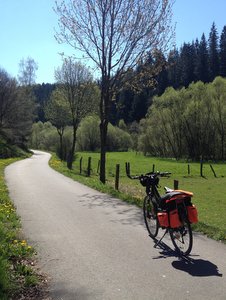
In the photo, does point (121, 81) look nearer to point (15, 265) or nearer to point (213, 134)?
point (15, 265)

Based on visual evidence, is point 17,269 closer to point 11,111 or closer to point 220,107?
point 11,111

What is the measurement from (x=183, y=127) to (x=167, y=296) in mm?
66497

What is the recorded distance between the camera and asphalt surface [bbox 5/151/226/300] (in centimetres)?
545

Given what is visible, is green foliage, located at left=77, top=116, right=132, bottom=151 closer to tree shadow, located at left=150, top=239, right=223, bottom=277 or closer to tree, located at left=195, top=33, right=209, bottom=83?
tree, located at left=195, top=33, right=209, bottom=83

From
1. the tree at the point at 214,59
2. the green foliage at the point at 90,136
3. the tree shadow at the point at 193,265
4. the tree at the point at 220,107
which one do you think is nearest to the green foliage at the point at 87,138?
the green foliage at the point at 90,136

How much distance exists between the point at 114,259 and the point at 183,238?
130 cm

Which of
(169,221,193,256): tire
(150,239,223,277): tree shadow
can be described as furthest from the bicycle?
(150,239,223,277): tree shadow

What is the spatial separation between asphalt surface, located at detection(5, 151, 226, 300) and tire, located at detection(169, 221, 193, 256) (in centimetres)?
16

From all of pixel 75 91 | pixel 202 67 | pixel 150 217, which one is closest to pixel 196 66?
pixel 202 67

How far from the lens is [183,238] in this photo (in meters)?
7.18

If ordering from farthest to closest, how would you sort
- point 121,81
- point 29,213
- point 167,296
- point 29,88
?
point 29,88 → point 121,81 → point 29,213 → point 167,296

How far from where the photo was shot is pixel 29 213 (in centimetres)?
1162

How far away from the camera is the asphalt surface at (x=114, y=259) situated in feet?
17.9

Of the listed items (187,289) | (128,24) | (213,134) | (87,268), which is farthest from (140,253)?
(213,134)
